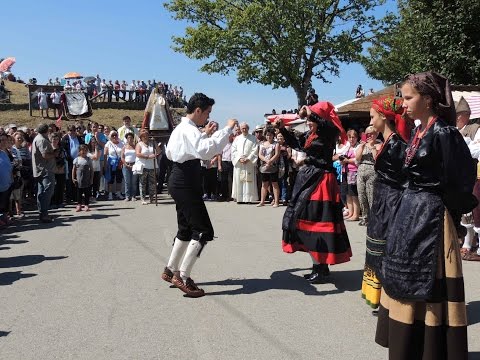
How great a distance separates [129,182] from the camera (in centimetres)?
1406

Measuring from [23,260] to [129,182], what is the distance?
280 inches

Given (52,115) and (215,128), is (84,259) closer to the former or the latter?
(215,128)

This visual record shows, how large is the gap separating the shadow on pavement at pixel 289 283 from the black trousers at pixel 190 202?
67 cm

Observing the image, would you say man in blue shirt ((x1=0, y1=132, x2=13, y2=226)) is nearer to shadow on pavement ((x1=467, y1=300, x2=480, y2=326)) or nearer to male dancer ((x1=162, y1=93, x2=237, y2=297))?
male dancer ((x1=162, y1=93, x2=237, y2=297))

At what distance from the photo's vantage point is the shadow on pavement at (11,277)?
590 cm

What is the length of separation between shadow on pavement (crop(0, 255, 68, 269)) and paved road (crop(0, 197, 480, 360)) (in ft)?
0.04

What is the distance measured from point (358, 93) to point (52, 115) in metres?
16.7

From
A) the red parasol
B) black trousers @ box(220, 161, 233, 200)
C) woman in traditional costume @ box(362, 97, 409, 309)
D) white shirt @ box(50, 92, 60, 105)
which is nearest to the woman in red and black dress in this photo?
woman in traditional costume @ box(362, 97, 409, 309)

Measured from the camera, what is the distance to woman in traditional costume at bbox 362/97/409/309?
12.0 feet

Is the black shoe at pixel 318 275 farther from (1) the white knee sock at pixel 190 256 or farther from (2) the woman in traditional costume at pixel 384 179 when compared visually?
(1) the white knee sock at pixel 190 256

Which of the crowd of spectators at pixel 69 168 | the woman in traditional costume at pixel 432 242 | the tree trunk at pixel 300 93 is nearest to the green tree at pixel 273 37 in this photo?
the tree trunk at pixel 300 93

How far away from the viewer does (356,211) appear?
1050 centimetres

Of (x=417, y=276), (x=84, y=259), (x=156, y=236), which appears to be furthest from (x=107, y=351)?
(x=156, y=236)

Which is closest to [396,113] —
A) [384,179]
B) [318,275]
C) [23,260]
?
[384,179]
